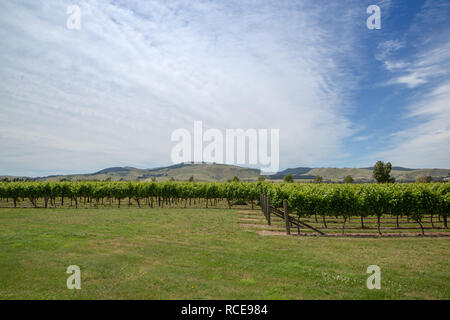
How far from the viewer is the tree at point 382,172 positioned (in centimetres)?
10875

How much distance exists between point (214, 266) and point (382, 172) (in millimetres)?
124196

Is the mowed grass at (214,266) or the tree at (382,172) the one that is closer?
the mowed grass at (214,266)

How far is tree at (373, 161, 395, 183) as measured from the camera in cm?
10875

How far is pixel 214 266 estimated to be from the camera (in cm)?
1081

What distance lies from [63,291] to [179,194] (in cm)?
4075

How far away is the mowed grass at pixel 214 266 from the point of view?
809 cm

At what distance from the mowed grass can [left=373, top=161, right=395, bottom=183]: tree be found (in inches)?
4210

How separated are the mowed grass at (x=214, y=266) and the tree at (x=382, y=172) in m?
107

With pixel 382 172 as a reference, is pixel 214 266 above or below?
below

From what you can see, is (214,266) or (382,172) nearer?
(214,266)

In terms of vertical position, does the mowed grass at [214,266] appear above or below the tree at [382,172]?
below
